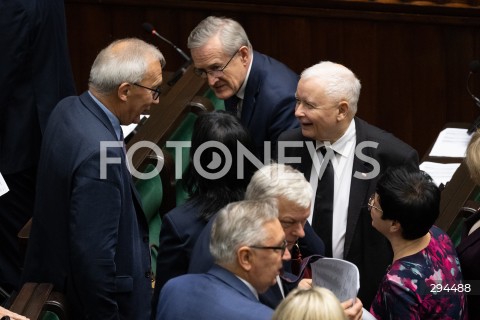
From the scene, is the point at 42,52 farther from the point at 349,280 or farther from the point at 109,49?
the point at 349,280

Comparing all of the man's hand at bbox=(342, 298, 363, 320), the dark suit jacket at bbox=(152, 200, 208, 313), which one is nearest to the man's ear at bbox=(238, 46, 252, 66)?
the dark suit jacket at bbox=(152, 200, 208, 313)

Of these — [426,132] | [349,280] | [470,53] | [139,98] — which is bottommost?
[426,132]

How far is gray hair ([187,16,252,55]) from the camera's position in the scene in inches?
180

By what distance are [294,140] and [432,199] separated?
33.4 inches

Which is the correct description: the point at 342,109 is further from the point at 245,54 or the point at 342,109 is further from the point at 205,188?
the point at 205,188

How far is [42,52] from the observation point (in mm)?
4930

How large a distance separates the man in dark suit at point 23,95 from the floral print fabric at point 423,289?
1988 mm

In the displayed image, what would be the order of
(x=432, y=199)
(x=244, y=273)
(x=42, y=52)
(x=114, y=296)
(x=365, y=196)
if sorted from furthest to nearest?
(x=42, y=52) → (x=365, y=196) → (x=114, y=296) → (x=432, y=199) → (x=244, y=273)

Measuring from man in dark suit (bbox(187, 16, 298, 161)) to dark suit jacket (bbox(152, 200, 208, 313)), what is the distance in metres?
0.97

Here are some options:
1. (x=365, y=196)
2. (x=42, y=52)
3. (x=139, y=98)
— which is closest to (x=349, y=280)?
(x=365, y=196)

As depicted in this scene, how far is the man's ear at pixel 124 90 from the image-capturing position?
387cm

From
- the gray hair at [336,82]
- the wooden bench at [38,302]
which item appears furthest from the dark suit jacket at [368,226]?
the wooden bench at [38,302]

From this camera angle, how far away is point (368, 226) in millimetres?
4020

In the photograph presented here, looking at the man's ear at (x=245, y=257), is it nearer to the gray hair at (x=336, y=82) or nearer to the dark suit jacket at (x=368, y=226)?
the dark suit jacket at (x=368, y=226)
